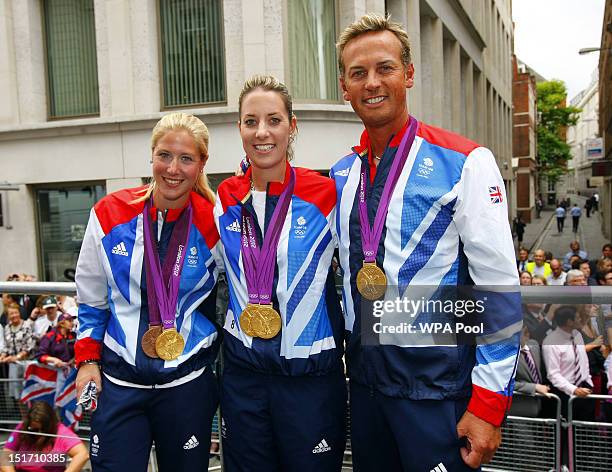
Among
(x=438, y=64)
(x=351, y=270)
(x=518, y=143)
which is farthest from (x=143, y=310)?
(x=518, y=143)

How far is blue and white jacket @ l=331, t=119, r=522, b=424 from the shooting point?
2.48m

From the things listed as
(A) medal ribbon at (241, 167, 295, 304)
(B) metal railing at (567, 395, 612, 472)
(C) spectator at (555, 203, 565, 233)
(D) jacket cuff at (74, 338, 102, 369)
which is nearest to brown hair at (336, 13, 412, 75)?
(A) medal ribbon at (241, 167, 295, 304)

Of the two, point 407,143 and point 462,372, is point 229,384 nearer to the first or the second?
point 462,372

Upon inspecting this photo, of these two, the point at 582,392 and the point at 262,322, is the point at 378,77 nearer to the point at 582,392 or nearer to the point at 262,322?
the point at 262,322

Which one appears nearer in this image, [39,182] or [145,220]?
[145,220]

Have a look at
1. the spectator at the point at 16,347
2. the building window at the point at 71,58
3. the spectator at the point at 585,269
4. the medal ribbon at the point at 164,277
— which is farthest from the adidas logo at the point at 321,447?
the building window at the point at 71,58

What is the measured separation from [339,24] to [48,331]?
40.2 feet

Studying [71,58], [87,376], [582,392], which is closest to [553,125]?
[71,58]

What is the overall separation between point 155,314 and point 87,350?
0.47 metres

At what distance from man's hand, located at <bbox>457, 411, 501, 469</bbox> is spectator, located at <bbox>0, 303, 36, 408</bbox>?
3.32 m

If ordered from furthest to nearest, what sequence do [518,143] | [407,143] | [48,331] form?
[518,143] → [48,331] → [407,143]

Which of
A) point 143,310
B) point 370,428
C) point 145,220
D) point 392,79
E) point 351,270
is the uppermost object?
point 392,79

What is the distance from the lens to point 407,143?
9.00ft

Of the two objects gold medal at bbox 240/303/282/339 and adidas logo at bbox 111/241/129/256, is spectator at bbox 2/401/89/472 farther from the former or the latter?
gold medal at bbox 240/303/282/339
